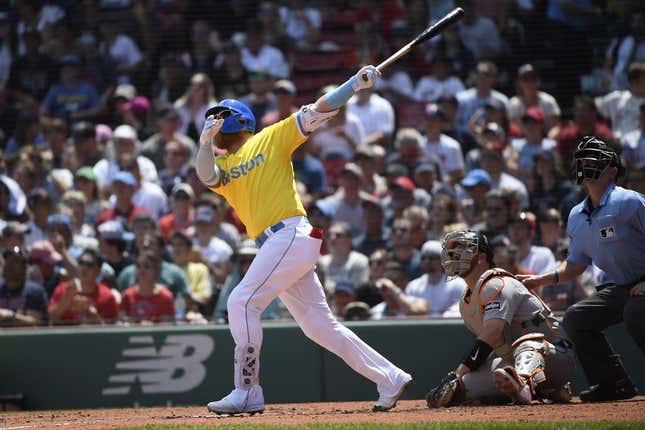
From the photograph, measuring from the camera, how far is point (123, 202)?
12.1m

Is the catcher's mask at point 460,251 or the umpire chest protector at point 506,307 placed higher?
the catcher's mask at point 460,251

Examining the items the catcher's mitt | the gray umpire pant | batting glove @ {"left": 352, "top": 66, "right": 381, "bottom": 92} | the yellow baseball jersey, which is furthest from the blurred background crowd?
the yellow baseball jersey

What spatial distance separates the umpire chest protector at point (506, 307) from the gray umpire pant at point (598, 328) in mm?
190

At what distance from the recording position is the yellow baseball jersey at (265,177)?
22.9 ft

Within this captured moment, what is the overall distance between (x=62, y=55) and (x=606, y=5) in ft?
22.6

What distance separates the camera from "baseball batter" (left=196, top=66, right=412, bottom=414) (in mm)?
6797

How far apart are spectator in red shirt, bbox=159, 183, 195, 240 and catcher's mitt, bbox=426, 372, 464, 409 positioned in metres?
5.27

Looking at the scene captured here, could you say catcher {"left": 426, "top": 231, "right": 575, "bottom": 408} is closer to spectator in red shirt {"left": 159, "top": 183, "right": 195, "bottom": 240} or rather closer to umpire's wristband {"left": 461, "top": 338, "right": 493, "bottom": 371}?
umpire's wristband {"left": 461, "top": 338, "right": 493, "bottom": 371}

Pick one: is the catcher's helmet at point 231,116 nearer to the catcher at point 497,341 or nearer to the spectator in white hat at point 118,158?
the catcher at point 497,341

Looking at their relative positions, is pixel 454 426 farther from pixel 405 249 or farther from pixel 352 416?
pixel 405 249

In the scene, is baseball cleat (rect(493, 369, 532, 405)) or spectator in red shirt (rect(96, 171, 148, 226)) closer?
baseball cleat (rect(493, 369, 532, 405))

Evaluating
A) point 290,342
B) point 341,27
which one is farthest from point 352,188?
point 341,27

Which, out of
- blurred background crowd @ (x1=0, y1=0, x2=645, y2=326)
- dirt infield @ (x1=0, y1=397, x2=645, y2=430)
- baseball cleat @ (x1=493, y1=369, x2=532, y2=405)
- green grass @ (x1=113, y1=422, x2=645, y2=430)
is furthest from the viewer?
blurred background crowd @ (x1=0, y1=0, x2=645, y2=326)

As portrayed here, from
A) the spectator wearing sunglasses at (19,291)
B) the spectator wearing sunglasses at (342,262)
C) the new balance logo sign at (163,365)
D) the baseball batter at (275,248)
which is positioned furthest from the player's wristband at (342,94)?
the spectator wearing sunglasses at (19,291)
